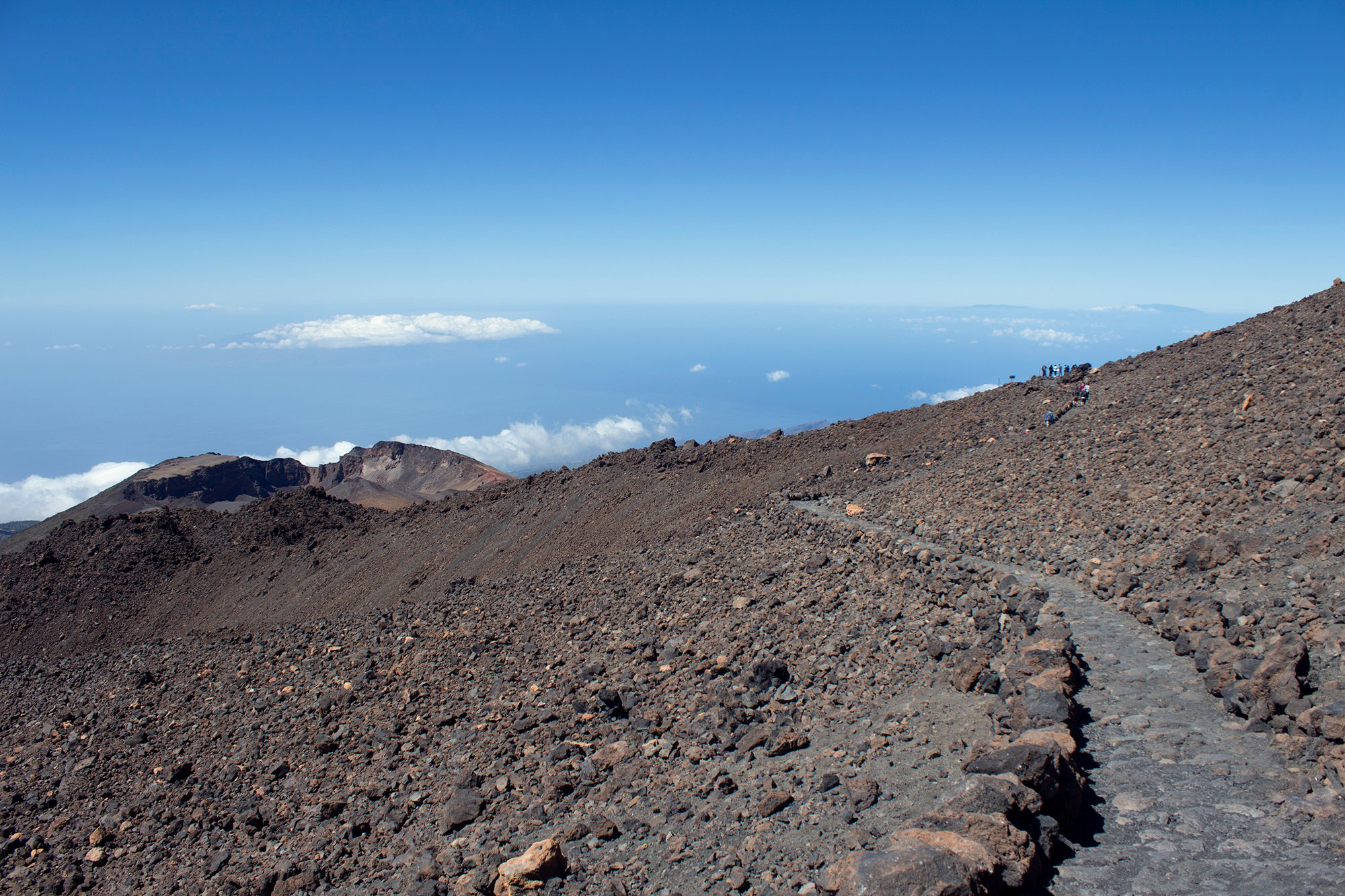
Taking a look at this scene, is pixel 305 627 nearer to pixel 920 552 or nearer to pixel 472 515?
pixel 472 515

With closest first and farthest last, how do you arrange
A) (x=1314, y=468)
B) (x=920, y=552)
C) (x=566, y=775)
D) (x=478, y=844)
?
(x=478, y=844)
(x=566, y=775)
(x=1314, y=468)
(x=920, y=552)

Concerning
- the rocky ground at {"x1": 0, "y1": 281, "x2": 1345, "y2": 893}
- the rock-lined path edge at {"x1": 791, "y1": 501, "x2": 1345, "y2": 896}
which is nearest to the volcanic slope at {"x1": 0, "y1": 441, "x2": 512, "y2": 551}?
the rocky ground at {"x1": 0, "y1": 281, "x2": 1345, "y2": 893}

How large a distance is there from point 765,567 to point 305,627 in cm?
877

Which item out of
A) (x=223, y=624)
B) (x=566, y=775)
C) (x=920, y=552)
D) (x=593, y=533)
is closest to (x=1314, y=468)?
(x=920, y=552)

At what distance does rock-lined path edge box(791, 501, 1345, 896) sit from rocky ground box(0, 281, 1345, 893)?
3 centimetres

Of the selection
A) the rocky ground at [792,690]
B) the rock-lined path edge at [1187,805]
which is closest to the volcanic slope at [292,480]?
the rocky ground at [792,690]

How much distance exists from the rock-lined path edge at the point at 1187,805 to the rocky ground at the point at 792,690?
1.1 inches

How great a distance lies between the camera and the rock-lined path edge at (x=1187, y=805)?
13.7 ft

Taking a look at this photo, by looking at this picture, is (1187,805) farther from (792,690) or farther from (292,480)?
(292,480)

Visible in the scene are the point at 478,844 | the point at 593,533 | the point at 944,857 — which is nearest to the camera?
the point at 944,857

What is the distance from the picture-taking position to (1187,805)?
4.91 m

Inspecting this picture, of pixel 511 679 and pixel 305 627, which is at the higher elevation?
pixel 511 679

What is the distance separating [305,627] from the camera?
14.0 meters

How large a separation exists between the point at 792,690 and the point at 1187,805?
367 cm
